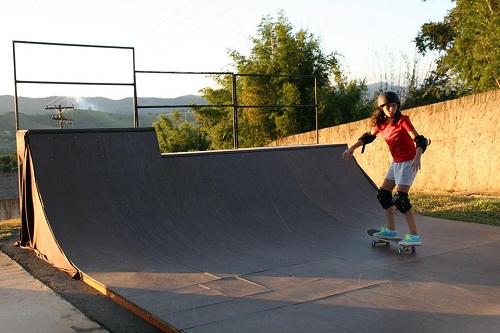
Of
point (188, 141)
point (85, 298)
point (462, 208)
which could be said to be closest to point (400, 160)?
point (85, 298)

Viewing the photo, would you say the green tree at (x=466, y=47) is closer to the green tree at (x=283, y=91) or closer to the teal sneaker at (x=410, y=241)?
the green tree at (x=283, y=91)

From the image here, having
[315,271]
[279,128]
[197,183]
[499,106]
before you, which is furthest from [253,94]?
[315,271]

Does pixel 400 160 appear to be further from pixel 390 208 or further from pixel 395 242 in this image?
pixel 395 242

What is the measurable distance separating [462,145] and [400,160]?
21.8 ft

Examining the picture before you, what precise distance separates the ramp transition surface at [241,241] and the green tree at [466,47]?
41.3ft

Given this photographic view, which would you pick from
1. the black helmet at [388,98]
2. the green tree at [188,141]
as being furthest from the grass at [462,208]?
the green tree at [188,141]

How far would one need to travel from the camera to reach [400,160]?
195 inches

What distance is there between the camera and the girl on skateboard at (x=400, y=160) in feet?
15.8

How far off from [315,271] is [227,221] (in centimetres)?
169

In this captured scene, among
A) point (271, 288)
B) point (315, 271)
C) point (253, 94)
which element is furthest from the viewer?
point (253, 94)

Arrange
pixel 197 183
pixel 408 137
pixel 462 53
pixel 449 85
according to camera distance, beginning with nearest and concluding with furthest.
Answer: pixel 408 137
pixel 197 183
pixel 462 53
pixel 449 85

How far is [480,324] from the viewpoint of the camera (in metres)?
3.00

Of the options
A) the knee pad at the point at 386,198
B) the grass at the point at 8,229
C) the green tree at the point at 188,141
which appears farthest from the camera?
the green tree at the point at 188,141

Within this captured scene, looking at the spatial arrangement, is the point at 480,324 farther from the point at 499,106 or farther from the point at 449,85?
the point at 449,85
